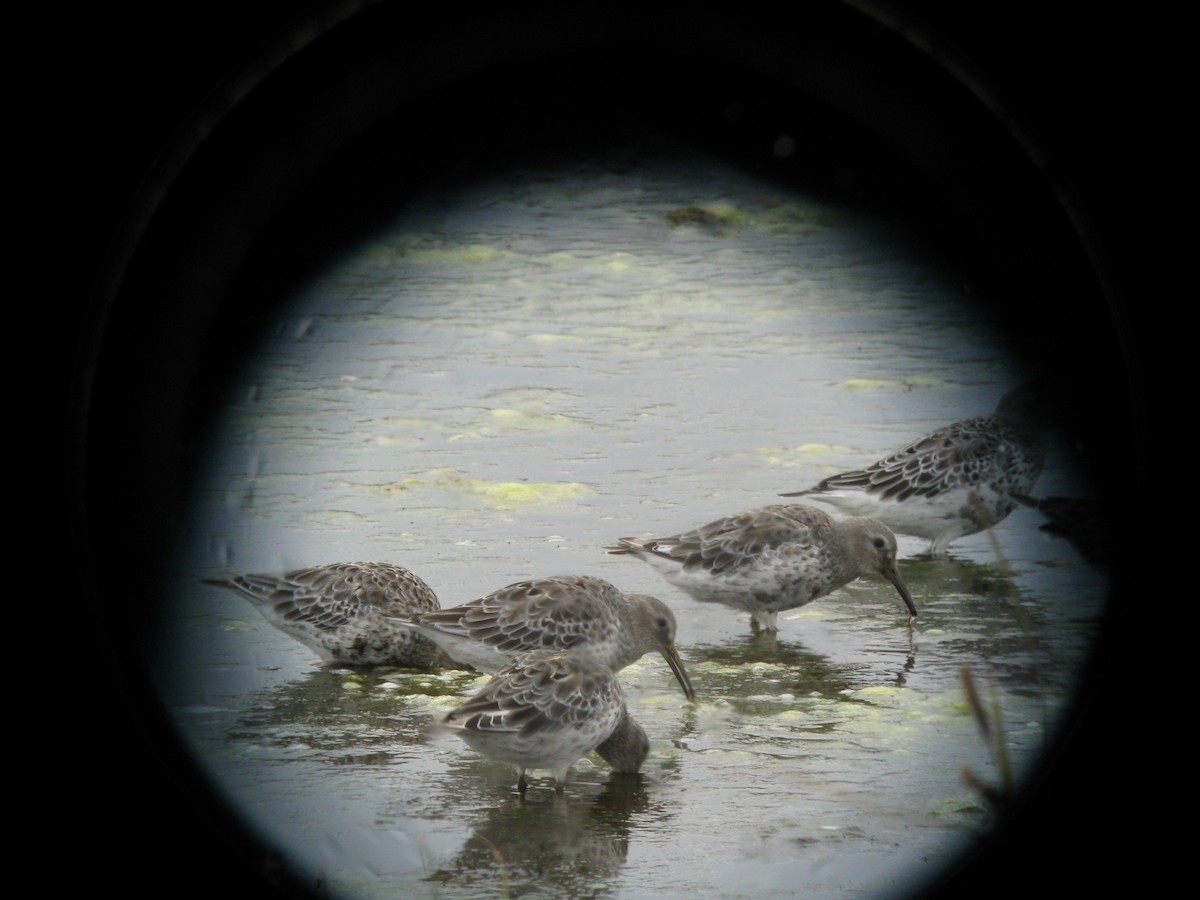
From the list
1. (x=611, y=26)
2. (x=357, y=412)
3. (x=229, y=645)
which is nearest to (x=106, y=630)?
(x=229, y=645)

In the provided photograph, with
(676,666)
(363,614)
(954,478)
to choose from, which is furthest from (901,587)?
(363,614)

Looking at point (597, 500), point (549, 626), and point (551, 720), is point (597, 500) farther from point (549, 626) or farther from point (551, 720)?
point (551, 720)

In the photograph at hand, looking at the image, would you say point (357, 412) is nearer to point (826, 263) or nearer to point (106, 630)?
point (106, 630)

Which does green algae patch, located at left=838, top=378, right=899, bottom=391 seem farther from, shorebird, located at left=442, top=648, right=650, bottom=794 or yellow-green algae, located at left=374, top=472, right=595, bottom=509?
shorebird, located at left=442, top=648, right=650, bottom=794

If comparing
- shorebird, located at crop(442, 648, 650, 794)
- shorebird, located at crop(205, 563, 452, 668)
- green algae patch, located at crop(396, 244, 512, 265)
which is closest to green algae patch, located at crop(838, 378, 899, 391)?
green algae patch, located at crop(396, 244, 512, 265)

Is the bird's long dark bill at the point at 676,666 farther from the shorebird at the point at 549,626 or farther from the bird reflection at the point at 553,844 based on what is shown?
the bird reflection at the point at 553,844
